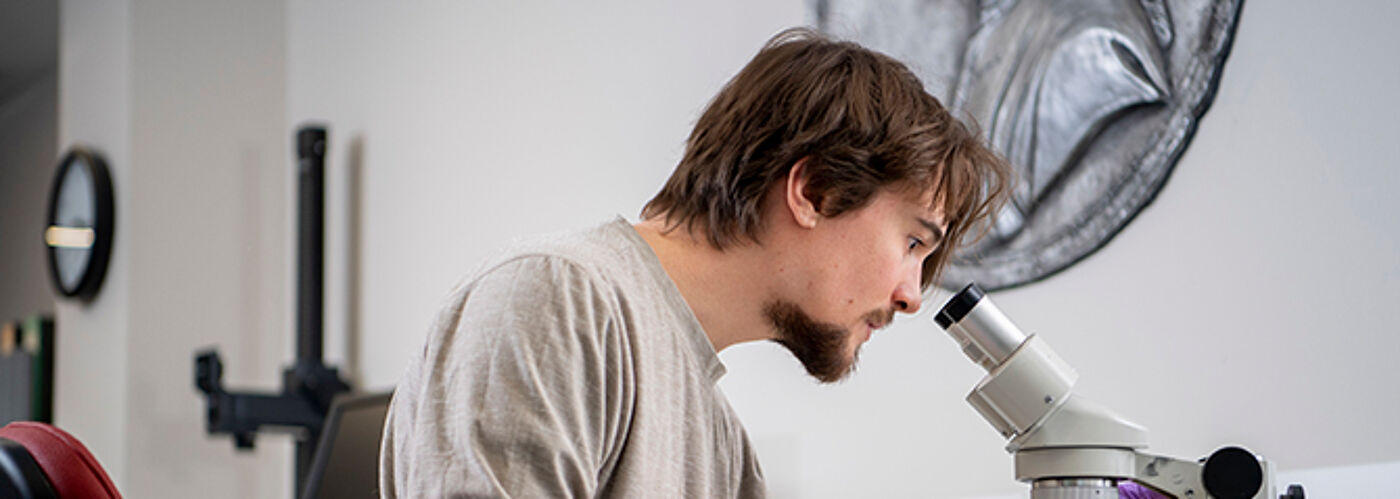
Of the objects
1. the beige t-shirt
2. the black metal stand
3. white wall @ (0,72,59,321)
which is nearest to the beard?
the beige t-shirt

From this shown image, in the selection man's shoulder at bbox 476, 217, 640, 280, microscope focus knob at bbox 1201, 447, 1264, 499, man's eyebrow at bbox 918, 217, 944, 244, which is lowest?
microscope focus knob at bbox 1201, 447, 1264, 499

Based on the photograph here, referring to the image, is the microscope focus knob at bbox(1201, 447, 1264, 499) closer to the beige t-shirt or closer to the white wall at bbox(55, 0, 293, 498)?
the beige t-shirt

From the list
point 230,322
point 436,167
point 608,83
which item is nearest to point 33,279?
point 230,322

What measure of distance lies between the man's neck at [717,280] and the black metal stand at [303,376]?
1.90m

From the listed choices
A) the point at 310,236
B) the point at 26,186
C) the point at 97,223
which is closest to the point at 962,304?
the point at 310,236

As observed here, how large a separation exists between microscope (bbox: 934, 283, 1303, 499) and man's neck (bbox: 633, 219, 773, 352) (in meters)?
0.21

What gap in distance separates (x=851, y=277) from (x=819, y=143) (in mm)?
140

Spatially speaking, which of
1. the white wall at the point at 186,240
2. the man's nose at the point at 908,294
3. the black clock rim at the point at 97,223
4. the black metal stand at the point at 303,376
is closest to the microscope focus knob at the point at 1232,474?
the man's nose at the point at 908,294

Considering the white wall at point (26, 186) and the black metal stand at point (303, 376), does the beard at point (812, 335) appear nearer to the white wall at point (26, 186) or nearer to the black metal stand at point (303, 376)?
the black metal stand at point (303, 376)

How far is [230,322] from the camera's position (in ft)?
→ 11.5

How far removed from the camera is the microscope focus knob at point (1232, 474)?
1075 mm

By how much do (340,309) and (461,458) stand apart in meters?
2.37

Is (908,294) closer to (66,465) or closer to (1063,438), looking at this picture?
(1063,438)

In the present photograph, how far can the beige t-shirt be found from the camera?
98 centimetres
